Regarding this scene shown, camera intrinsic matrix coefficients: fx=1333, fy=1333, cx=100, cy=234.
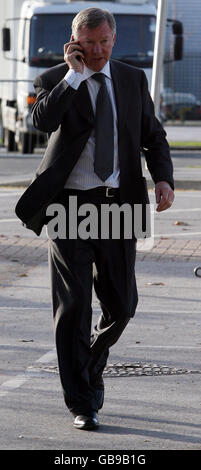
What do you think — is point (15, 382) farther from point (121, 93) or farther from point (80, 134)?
point (121, 93)

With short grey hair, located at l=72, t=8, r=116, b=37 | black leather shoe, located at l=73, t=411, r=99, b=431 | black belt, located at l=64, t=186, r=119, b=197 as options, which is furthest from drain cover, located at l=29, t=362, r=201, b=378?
short grey hair, located at l=72, t=8, r=116, b=37

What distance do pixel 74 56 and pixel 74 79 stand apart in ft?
0.33

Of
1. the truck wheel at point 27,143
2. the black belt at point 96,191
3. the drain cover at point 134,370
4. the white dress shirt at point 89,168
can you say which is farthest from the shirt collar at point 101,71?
the truck wheel at point 27,143

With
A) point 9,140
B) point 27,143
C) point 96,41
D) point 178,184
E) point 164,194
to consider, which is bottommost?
point 9,140

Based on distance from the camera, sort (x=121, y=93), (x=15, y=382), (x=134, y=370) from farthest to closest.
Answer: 1. (x=134, y=370)
2. (x=15, y=382)
3. (x=121, y=93)

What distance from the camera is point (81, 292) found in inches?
235

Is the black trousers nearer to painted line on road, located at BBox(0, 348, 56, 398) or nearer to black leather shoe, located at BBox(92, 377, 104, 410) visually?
black leather shoe, located at BBox(92, 377, 104, 410)

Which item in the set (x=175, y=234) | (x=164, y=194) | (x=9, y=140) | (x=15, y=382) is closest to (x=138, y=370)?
(x=15, y=382)

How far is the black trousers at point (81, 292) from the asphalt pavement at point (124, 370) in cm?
22

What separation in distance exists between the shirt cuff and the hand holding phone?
0.06 feet

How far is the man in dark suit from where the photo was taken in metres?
5.82

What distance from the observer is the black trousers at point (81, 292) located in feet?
19.6

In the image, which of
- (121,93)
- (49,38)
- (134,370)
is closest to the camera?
(121,93)

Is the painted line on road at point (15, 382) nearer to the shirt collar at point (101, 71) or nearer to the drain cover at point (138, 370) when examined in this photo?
the drain cover at point (138, 370)
